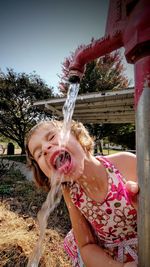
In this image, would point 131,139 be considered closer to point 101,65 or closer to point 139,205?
point 101,65

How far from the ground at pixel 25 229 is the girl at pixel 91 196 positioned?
60.6 inches

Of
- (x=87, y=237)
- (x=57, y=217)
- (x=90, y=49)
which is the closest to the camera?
(x=90, y=49)

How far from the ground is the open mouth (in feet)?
6.54

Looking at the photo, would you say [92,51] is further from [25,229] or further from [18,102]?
[18,102]

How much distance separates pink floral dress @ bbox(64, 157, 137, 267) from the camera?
1148mm

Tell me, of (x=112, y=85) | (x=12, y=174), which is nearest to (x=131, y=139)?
(x=112, y=85)

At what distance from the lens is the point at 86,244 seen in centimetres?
112

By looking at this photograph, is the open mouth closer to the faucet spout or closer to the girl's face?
the girl's face

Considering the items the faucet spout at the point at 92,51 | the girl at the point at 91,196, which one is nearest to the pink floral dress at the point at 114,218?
the girl at the point at 91,196

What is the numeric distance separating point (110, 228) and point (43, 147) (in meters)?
0.54

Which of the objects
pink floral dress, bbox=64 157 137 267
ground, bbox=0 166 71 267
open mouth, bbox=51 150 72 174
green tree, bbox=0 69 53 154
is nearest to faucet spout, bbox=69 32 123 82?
open mouth, bbox=51 150 72 174

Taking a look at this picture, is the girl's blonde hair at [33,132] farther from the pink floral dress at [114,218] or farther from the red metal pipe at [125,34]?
the red metal pipe at [125,34]

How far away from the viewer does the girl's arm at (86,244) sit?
101cm

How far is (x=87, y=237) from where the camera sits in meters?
1.16
